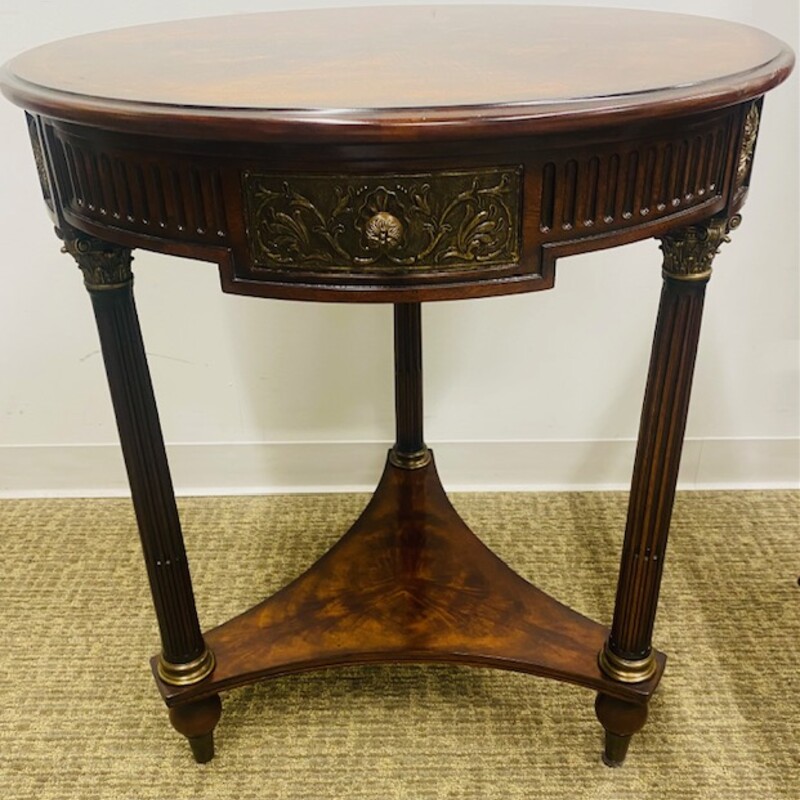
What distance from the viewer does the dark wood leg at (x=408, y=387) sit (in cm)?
110

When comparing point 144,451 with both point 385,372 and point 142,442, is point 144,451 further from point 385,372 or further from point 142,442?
point 385,372

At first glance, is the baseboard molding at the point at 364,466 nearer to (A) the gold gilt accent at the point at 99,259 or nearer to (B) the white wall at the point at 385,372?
(B) the white wall at the point at 385,372

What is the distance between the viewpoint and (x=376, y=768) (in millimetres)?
938

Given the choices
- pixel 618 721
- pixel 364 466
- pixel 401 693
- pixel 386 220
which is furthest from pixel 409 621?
pixel 386 220

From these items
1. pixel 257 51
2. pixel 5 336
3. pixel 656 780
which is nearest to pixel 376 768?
pixel 656 780

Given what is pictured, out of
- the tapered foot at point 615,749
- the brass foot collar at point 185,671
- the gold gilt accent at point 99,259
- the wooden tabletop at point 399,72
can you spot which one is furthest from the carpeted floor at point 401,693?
the wooden tabletop at point 399,72

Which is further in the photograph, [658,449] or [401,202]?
[658,449]

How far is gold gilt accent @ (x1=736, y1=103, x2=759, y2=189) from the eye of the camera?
653mm

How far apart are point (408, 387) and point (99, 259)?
1.75ft

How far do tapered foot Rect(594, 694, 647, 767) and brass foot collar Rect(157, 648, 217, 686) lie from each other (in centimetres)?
42

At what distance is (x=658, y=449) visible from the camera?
2.55 feet

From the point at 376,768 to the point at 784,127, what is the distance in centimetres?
94

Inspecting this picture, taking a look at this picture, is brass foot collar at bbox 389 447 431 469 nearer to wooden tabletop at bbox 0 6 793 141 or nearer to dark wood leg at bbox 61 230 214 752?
dark wood leg at bbox 61 230 214 752

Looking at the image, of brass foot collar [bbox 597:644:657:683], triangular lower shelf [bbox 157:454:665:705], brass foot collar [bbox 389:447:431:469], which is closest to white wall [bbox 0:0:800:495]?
brass foot collar [bbox 389:447:431:469]
